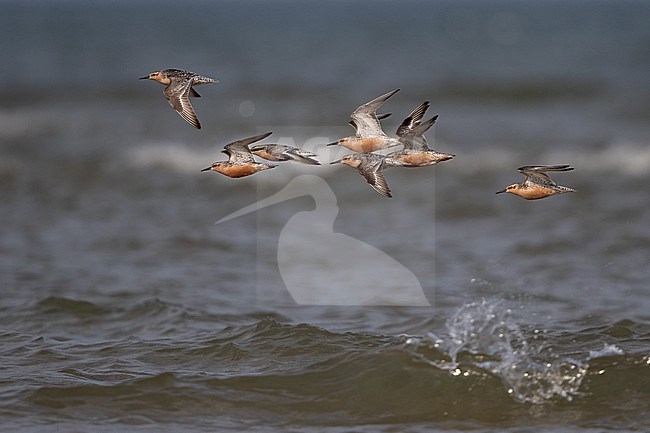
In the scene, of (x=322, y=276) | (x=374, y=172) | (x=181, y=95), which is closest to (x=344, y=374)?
(x=374, y=172)

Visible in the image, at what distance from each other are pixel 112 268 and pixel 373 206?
425 cm

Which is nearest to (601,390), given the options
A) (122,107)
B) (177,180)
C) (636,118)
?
(177,180)

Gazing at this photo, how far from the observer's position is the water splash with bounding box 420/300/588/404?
6.98m

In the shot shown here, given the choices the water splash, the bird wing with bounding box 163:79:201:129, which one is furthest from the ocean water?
the bird wing with bounding box 163:79:201:129

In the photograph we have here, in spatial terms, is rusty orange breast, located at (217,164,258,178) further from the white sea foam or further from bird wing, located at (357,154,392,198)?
the white sea foam

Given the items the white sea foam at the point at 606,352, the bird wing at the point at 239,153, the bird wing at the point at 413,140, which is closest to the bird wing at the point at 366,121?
the bird wing at the point at 413,140

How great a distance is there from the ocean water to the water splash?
20 mm

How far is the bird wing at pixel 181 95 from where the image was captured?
5.58 m

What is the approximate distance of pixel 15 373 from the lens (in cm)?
736

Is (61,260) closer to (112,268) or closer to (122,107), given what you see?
(112,268)

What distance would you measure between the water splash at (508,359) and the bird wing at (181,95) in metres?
2.98

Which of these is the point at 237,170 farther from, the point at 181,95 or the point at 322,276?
the point at 322,276

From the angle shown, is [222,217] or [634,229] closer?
[634,229]

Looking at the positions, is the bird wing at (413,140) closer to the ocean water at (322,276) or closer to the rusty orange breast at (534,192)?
the rusty orange breast at (534,192)
